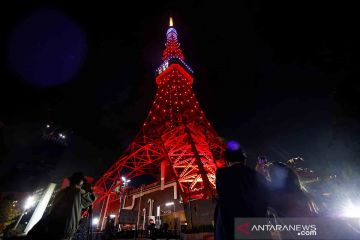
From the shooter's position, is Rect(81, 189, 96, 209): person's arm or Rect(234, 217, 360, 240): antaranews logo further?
Rect(81, 189, 96, 209): person's arm

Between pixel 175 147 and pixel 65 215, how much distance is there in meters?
15.3

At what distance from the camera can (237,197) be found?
1.41 m

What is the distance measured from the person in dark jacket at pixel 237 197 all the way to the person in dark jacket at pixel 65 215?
1752 millimetres

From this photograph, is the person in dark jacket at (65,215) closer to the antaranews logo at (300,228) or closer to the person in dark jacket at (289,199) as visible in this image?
the antaranews logo at (300,228)

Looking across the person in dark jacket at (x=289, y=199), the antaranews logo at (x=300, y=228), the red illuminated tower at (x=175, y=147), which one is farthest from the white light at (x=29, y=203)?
the person in dark jacket at (x=289, y=199)

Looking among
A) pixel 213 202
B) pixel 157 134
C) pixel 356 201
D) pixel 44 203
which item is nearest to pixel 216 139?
pixel 157 134

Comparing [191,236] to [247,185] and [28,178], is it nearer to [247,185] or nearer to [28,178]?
[247,185]

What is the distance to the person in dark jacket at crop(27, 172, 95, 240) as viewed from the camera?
6.70 ft

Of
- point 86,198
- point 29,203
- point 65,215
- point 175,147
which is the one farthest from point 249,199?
point 29,203

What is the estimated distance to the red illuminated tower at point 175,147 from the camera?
15.8 m

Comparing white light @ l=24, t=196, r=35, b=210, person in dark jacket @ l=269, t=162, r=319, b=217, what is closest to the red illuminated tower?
white light @ l=24, t=196, r=35, b=210

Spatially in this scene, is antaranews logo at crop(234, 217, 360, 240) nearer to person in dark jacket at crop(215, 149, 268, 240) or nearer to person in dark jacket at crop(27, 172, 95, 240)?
person in dark jacket at crop(215, 149, 268, 240)

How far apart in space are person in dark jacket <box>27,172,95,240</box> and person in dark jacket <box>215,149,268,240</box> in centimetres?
175

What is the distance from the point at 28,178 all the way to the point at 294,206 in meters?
33.1
